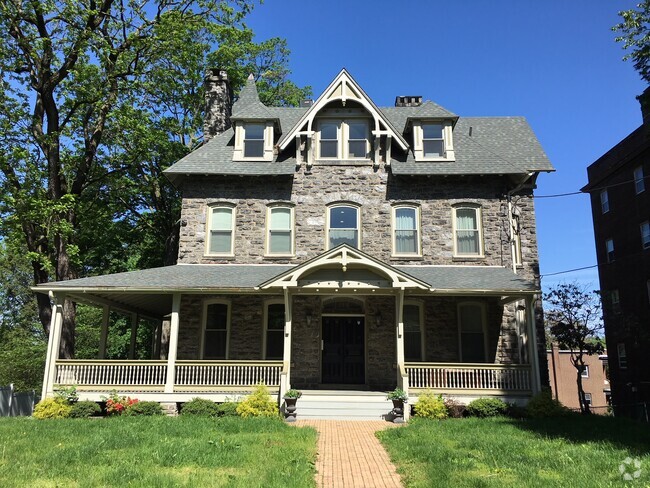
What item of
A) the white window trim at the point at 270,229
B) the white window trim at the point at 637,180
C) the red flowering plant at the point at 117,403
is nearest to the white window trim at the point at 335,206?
the white window trim at the point at 270,229

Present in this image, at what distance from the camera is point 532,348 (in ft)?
46.3

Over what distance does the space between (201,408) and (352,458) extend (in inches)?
237

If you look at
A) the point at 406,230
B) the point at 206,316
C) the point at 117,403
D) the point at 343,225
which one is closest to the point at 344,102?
the point at 343,225

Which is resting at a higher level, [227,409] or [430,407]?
[430,407]

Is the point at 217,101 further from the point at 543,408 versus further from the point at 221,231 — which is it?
the point at 543,408

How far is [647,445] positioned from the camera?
9.08 metres

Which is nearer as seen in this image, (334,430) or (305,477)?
(305,477)

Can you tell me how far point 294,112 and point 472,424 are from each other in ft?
46.1

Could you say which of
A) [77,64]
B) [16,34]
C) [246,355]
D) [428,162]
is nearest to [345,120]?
[428,162]

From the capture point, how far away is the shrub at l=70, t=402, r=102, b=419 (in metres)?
13.5

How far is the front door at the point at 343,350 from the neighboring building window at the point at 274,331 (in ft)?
4.55

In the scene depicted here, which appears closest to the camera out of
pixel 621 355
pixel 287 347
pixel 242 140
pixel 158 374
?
pixel 287 347

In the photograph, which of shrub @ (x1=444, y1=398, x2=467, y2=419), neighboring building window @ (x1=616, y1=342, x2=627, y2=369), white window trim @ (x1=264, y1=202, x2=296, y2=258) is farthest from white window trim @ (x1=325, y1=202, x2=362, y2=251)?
neighboring building window @ (x1=616, y1=342, x2=627, y2=369)

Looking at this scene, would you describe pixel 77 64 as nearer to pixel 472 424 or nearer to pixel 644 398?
pixel 472 424
